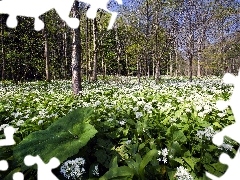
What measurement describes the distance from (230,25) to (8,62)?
29331mm

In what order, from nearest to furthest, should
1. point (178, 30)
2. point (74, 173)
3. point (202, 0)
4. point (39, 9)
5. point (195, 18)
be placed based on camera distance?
point (39, 9), point (74, 173), point (195, 18), point (202, 0), point (178, 30)

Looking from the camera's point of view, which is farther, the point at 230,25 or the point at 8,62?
the point at 230,25

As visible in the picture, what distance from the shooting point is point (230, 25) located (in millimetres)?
43781

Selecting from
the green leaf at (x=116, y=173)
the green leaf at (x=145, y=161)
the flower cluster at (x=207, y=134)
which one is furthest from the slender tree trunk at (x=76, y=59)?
the green leaf at (x=116, y=173)

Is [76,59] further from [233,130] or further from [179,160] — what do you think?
[233,130]

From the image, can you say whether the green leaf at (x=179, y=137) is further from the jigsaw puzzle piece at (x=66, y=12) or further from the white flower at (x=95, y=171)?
the jigsaw puzzle piece at (x=66, y=12)

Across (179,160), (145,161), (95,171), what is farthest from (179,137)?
(95,171)

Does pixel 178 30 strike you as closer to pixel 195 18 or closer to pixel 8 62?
pixel 195 18

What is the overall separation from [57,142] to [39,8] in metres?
1.93

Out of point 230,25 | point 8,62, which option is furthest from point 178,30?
point 8,62

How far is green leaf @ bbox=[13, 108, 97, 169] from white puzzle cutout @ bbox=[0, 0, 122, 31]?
5.42 ft

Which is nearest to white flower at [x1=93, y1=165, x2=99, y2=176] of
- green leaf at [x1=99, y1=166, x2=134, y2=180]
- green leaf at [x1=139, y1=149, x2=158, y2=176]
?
green leaf at [x1=99, y1=166, x2=134, y2=180]

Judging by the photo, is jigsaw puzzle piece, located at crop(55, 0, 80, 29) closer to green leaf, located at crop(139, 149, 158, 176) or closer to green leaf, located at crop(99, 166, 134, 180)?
green leaf, located at crop(99, 166, 134, 180)

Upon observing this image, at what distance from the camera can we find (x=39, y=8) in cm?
181
